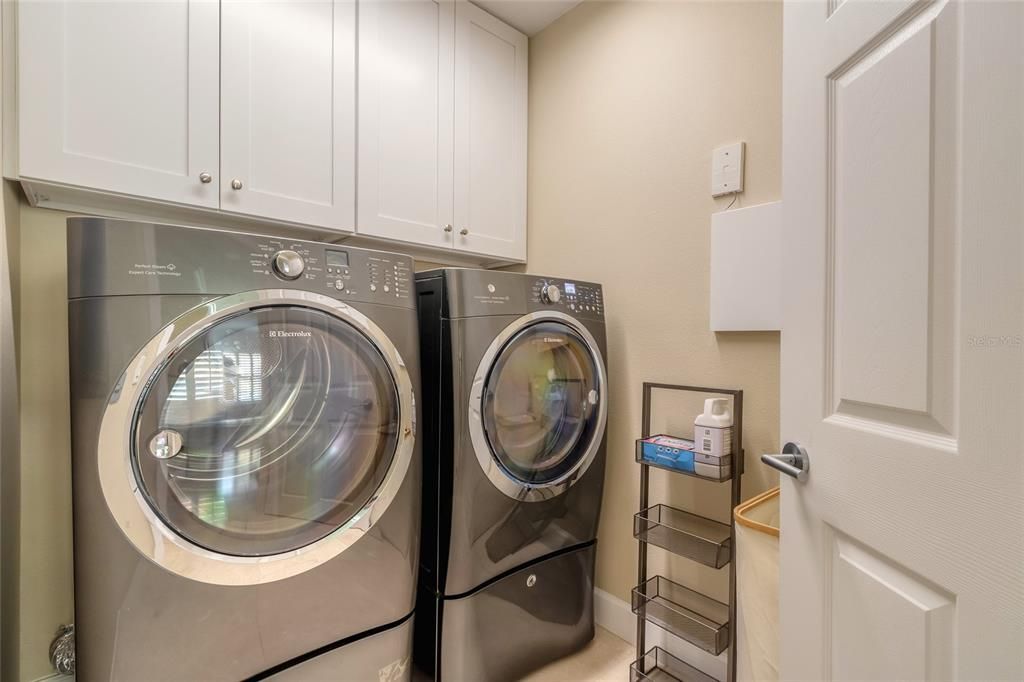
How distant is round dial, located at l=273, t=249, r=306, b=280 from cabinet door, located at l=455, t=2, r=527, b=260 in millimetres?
829

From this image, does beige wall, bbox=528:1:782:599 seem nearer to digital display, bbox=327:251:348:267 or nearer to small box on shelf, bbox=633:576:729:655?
small box on shelf, bbox=633:576:729:655

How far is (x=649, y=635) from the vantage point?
168cm

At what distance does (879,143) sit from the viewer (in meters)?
0.72

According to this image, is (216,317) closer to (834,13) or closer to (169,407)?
(169,407)

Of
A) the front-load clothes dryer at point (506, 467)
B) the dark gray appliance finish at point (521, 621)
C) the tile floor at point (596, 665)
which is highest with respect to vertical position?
the front-load clothes dryer at point (506, 467)

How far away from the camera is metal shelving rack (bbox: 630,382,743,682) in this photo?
1.36 m

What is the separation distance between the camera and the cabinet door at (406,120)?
1.62 m

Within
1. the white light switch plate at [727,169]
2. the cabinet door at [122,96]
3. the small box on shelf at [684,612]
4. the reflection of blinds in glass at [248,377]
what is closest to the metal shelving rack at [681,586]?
the small box on shelf at [684,612]

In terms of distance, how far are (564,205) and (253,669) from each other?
183 cm

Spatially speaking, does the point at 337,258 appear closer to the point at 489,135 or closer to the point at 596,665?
the point at 489,135

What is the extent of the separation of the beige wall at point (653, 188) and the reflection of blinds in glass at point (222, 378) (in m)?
1.27

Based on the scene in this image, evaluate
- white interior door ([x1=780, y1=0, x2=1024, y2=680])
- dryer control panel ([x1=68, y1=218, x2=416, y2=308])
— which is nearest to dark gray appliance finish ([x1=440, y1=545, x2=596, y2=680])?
white interior door ([x1=780, y1=0, x2=1024, y2=680])

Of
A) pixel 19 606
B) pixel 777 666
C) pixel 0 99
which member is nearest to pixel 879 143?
pixel 777 666

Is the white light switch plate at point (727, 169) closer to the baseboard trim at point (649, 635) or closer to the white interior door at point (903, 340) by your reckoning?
the white interior door at point (903, 340)
